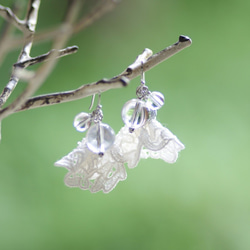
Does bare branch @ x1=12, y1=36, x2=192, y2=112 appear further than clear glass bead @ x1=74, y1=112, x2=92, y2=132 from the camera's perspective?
No

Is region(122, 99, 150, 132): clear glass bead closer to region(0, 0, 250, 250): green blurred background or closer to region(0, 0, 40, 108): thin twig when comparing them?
region(0, 0, 40, 108): thin twig

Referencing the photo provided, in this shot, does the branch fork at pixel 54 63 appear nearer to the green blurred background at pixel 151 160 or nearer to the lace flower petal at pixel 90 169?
the lace flower petal at pixel 90 169

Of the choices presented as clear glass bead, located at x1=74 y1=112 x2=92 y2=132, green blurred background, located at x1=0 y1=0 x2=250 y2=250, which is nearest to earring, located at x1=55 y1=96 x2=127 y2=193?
clear glass bead, located at x1=74 y1=112 x2=92 y2=132

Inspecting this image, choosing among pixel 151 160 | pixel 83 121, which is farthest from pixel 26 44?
pixel 151 160

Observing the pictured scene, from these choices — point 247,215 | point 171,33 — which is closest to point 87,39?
point 171,33

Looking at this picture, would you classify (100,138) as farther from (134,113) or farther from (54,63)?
(54,63)

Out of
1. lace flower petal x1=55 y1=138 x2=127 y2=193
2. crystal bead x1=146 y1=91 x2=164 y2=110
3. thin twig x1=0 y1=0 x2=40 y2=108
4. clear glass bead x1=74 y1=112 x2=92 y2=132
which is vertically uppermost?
thin twig x1=0 y1=0 x2=40 y2=108

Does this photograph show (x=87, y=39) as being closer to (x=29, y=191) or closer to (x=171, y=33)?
(x=171, y=33)
